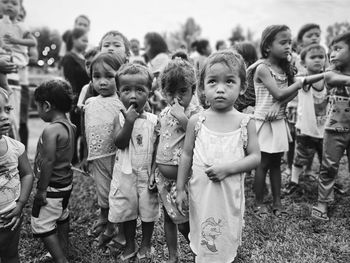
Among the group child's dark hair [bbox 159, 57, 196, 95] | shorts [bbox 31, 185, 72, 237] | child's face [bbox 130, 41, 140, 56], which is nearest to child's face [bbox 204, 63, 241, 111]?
Answer: child's dark hair [bbox 159, 57, 196, 95]

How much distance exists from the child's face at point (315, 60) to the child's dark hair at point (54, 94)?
3007mm

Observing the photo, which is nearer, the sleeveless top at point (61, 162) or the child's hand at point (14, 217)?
the child's hand at point (14, 217)

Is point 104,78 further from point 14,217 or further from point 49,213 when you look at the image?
point 14,217

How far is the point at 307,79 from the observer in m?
3.38

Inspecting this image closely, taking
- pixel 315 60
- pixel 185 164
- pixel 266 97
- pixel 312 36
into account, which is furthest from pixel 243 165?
pixel 312 36

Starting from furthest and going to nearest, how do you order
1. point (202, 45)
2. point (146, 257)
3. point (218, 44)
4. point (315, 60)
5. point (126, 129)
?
point (218, 44) → point (202, 45) → point (315, 60) → point (146, 257) → point (126, 129)

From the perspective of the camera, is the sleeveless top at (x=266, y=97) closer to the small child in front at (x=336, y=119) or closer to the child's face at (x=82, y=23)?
the small child in front at (x=336, y=119)

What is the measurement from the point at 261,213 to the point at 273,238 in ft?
1.62

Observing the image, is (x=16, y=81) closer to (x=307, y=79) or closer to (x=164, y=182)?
(x=164, y=182)

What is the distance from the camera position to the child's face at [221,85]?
84.6 inches

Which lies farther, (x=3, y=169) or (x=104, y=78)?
(x=104, y=78)

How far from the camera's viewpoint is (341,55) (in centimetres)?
333

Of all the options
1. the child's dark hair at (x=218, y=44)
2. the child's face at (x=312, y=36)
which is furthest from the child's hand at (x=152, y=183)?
the child's dark hair at (x=218, y=44)

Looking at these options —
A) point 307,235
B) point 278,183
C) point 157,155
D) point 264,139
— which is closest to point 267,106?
point 264,139
